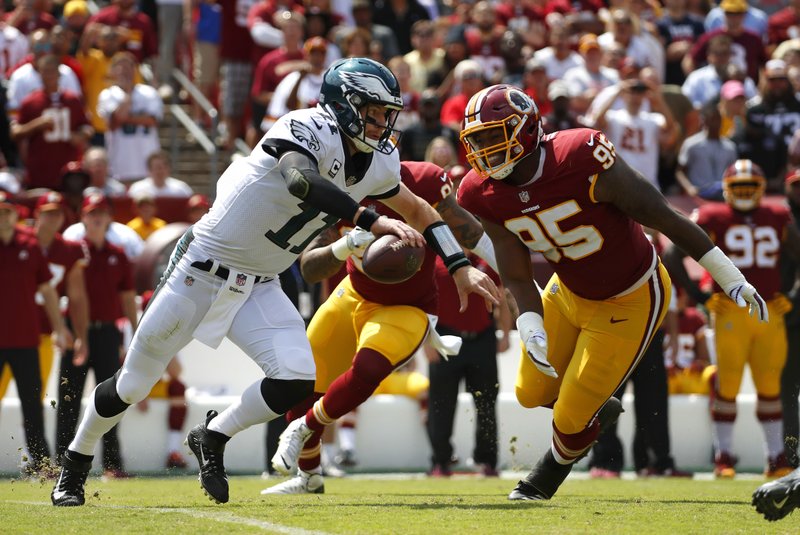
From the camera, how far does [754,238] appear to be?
9211 mm

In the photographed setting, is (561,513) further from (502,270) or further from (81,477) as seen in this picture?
(81,477)

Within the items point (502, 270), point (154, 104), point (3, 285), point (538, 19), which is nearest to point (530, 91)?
point (538, 19)

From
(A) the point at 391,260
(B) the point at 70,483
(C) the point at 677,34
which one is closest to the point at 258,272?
(A) the point at 391,260

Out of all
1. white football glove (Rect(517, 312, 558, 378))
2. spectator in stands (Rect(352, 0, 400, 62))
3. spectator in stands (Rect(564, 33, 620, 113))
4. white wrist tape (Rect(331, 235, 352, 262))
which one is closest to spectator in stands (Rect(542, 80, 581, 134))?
spectator in stands (Rect(564, 33, 620, 113))

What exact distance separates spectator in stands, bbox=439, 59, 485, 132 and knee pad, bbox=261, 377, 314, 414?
630 cm

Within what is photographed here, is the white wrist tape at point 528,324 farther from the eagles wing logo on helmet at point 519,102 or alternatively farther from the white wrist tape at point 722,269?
the eagles wing logo on helmet at point 519,102

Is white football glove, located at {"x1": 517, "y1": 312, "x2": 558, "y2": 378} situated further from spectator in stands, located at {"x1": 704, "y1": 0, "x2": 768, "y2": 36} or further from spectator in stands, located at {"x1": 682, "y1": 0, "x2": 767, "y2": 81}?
spectator in stands, located at {"x1": 704, "y1": 0, "x2": 768, "y2": 36}

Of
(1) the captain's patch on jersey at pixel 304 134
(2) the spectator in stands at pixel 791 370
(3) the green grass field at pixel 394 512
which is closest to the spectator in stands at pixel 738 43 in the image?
(2) the spectator in stands at pixel 791 370

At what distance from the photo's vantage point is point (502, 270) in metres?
6.12

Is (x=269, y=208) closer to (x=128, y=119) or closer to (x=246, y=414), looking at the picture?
(x=246, y=414)

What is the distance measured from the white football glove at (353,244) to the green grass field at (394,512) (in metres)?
1.19

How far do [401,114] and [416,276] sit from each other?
5.13 meters

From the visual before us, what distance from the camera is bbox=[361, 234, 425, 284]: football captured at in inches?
247

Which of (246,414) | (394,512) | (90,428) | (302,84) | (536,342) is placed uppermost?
(302,84)
